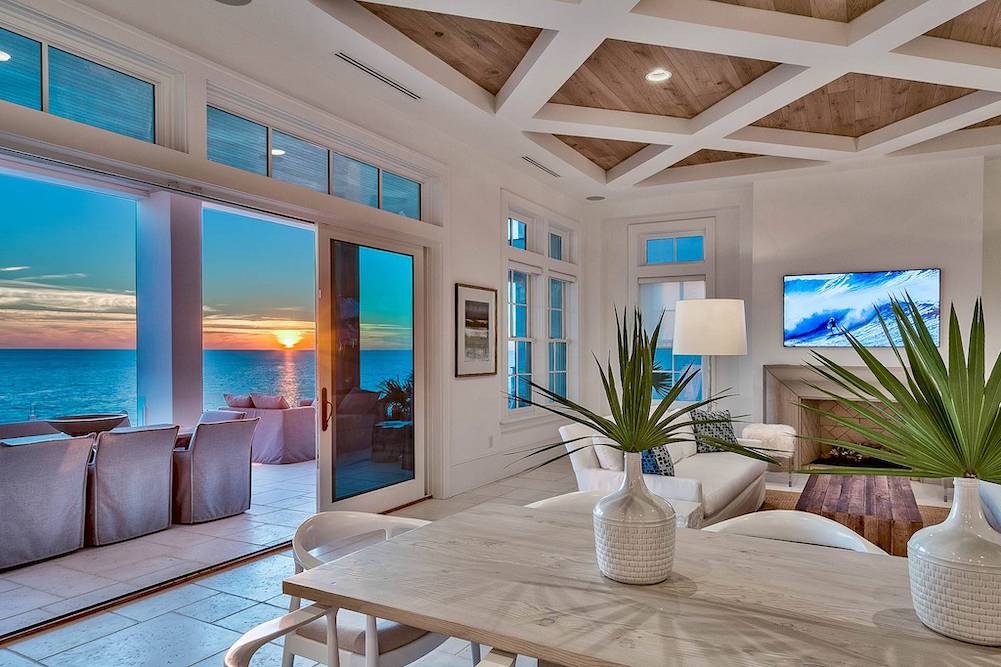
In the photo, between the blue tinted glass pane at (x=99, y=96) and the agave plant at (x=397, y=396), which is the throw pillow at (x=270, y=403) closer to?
the agave plant at (x=397, y=396)

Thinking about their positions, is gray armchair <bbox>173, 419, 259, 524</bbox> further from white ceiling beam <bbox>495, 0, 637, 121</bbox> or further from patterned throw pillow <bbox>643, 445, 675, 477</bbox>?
white ceiling beam <bbox>495, 0, 637, 121</bbox>

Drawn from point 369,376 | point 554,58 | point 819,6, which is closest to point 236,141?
point 369,376

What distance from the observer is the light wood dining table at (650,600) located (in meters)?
1.11

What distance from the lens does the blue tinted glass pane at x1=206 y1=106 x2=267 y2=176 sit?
348 centimetres

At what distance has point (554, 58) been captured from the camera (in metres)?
3.86

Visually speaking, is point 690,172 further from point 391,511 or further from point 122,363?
point 122,363

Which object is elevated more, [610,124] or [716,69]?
[716,69]

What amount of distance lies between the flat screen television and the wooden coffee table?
216cm

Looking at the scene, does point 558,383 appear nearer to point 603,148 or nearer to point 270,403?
point 603,148

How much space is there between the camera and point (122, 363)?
32.0 feet

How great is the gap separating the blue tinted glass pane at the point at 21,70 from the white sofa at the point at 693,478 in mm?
2897

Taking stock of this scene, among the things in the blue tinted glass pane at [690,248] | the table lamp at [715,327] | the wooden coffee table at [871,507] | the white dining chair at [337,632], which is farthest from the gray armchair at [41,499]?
the blue tinted glass pane at [690,248]

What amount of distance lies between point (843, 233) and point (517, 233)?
3.27 metres

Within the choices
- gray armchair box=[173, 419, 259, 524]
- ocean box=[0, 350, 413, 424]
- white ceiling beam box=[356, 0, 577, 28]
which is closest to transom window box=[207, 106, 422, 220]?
white ceiling beam box=[356, 0, 577, 28]
